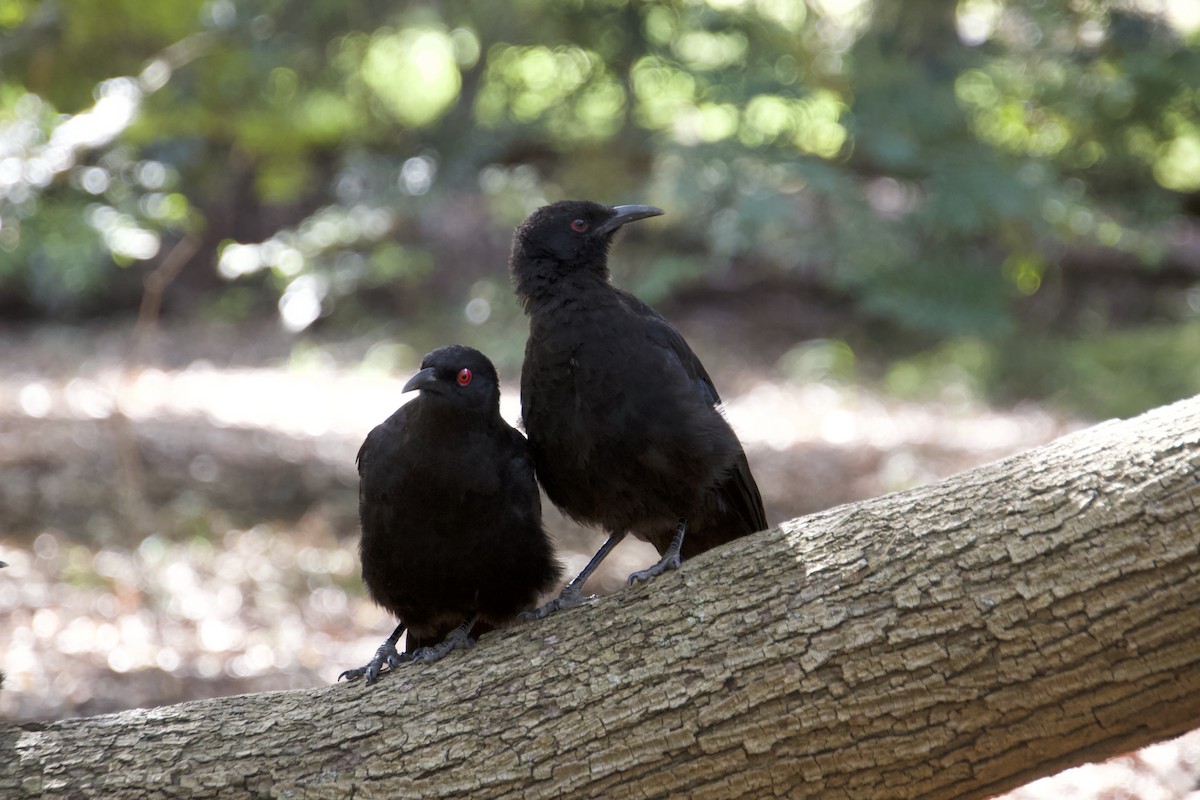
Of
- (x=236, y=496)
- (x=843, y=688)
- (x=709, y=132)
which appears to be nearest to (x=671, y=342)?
(x=843, y=688)

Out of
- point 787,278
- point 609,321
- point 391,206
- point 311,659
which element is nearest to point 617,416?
point 609,321

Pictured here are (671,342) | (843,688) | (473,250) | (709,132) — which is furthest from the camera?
(473,250)

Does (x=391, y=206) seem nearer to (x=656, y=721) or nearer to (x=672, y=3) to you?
(x=672, y=3)

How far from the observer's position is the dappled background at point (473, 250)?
6.48 meters

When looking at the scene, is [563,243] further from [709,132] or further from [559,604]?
[709,132]

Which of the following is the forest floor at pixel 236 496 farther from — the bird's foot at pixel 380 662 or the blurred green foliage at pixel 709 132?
the bird's foot at pixel 380 662

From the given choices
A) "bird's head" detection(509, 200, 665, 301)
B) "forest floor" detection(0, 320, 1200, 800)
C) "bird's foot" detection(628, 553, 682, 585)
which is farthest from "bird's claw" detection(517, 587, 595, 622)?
"forest floor" detection(0, 320, 1200, 800)

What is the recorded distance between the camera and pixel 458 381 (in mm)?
3629

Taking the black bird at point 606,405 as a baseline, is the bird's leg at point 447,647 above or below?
below

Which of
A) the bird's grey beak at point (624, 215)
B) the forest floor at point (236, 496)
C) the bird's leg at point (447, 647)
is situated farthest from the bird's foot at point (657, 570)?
the forest floor at point (236, 496)

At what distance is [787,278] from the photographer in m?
13.8

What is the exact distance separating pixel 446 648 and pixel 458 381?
87 cm

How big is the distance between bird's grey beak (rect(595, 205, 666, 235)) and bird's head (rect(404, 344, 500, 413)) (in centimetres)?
68

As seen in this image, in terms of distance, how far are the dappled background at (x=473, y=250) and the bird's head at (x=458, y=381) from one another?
2.21 m
